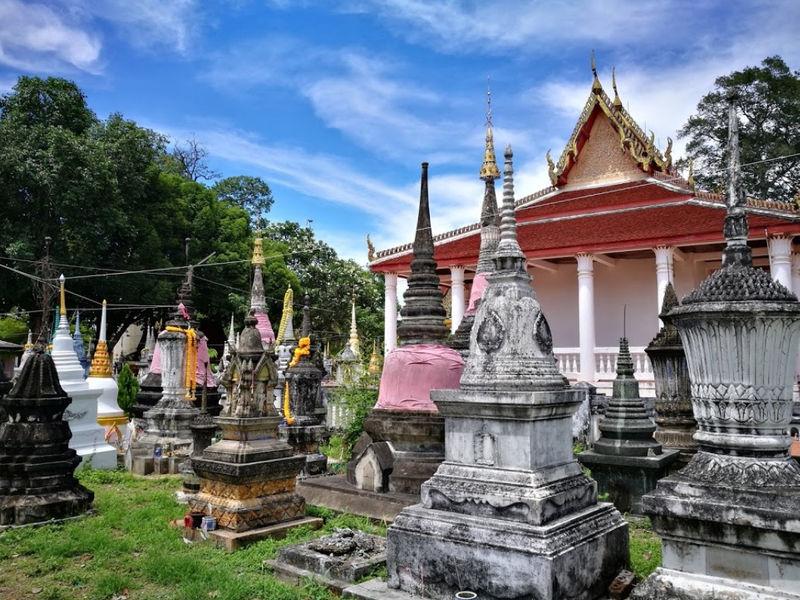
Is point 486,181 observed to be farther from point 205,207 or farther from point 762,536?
point 205,207

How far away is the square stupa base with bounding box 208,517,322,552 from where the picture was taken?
6.11 m

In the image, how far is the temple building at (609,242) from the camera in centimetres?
1673

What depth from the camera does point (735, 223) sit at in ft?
13.8

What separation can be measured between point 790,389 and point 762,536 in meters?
0.91

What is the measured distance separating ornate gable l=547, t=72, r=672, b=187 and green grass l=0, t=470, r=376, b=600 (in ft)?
55.4

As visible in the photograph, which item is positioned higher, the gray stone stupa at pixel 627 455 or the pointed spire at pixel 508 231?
the pointed spire at pixel 508 231

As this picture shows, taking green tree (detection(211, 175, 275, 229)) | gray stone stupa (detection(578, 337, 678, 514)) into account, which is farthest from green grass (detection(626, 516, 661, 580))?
green tree (detection(211, 175, 275, 229))

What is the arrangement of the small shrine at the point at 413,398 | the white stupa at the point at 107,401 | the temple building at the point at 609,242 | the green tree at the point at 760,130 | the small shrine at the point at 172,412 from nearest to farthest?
1. the small shrine at the point at 413,398
2. the small shrine at the point at 172,412
3. the white stupa at the point at 107,401
4. the temple building at the point at 609,242
5. the green tree at the point at 760,130

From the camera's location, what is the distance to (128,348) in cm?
4041

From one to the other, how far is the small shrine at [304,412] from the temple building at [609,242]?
6290mm

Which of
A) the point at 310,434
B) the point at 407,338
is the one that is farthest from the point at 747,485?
the point at 310,434

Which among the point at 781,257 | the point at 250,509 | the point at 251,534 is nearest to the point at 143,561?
the point at 251,534

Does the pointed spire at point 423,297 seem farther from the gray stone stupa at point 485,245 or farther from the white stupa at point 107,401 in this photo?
the white stupa at point 107,401

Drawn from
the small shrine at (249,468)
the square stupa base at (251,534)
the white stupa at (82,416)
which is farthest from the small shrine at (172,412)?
the square stupa base at (251,534)
